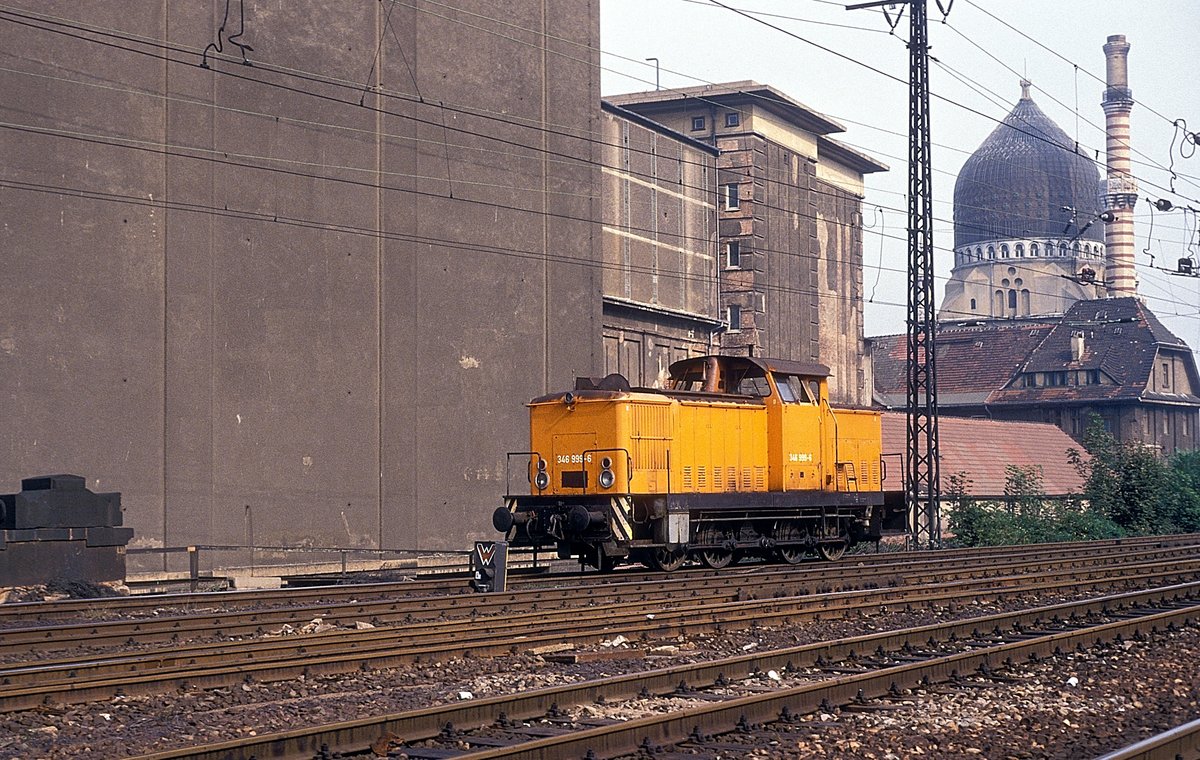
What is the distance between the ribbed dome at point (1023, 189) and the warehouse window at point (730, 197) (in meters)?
59.7

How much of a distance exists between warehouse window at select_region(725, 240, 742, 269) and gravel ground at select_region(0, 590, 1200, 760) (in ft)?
154

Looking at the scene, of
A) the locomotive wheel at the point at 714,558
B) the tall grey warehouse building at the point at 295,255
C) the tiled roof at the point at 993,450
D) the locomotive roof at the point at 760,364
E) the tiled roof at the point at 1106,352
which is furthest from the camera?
the tiled roof at the point at 1106,352

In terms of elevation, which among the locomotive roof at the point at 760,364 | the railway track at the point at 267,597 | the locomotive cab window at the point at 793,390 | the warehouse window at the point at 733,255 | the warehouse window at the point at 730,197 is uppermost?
the warehouse window at the point at 730,197

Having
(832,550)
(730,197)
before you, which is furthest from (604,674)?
(730,197)

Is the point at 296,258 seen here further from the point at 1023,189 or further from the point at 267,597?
the point at 1023,189

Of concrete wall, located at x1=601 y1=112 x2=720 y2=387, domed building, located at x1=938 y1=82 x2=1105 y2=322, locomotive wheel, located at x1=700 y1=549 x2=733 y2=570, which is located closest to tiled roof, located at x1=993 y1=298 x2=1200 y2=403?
concrete wall, located at x1=601 y1=112 x2=720 y2=387

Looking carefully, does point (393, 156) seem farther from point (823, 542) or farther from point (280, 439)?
point (823, 542)

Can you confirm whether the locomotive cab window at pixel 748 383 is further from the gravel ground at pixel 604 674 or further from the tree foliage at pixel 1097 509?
the tree foliage at pixel 1097 509

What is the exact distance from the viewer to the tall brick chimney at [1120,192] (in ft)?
344

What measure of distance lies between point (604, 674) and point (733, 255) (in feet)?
159

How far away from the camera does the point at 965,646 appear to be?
13.0 metres

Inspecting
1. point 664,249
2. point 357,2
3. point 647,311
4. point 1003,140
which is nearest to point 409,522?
point 357,2

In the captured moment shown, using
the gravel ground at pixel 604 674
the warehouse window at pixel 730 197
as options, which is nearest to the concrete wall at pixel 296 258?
the gravel ground at pixel 604 674

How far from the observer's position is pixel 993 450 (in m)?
59.2
